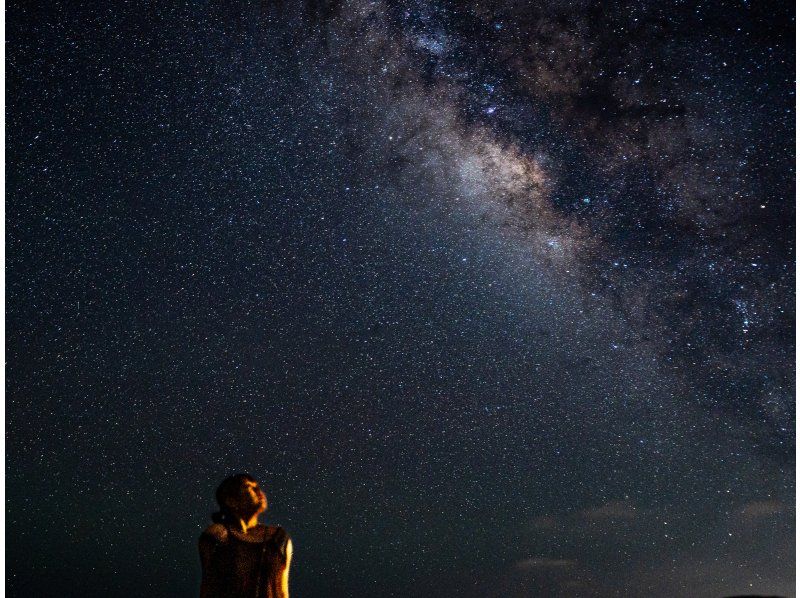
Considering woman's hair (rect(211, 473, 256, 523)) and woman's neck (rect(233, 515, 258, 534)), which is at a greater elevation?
woman's hair (rect(211, 473, 256, 523))

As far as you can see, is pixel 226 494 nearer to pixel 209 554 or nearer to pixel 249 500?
pixel 249 500

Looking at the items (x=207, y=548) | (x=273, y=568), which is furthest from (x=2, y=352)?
(x=273, y=568)

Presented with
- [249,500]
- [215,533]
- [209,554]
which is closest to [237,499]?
[249,500]

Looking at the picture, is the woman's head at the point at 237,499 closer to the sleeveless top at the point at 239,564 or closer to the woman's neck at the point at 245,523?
the woman's neck at the point at 245,523

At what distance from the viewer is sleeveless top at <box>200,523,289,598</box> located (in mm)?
5527

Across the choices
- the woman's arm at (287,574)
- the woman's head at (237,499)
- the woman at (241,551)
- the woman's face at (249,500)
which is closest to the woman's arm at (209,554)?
the woman at (241,551)

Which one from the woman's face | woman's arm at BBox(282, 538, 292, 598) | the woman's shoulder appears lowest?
woman's arm at BBox(282, 538, 292, 598)

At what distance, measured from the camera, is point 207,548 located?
5.60m

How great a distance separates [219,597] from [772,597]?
14.4 feet

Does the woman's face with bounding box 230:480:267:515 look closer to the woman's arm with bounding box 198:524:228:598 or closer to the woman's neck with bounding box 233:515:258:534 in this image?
the woman's neck with bounding box 233:515:258:534

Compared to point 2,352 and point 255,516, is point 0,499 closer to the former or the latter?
point 2,352

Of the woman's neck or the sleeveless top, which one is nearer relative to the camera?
the sleeveless top

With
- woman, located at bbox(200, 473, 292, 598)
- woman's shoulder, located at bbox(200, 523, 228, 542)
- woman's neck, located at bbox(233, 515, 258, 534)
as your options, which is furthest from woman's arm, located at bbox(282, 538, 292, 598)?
woman's shoulder, located at bbox(200, 523, 228, 542)

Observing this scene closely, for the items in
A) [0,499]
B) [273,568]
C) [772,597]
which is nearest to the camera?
[772,597]
